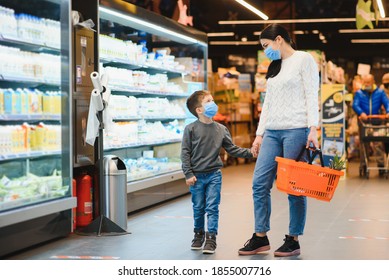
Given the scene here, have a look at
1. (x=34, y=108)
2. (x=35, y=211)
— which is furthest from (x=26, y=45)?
(x=35, y=211)

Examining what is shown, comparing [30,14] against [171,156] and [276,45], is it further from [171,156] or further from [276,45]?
[171,156]

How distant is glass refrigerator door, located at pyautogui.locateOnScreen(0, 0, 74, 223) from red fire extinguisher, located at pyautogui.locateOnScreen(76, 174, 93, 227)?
0.48m

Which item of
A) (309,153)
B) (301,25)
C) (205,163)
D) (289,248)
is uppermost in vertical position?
(301,25)

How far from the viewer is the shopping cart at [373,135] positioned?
14.0 metres

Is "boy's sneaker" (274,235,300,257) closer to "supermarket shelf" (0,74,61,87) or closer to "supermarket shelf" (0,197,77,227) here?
"supermarket shelf" (0,197,77,227)

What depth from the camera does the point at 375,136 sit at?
14.0 metres

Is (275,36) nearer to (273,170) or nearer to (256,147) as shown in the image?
(256,147)

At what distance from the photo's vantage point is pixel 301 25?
30312mm

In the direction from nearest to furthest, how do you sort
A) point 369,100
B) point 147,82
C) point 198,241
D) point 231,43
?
point 198,241, point 147,82, point 369,100, point 231,43

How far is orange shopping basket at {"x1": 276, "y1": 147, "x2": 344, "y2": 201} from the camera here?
5.74 meters

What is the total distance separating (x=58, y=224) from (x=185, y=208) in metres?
2.82

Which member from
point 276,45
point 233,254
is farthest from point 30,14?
point 233,254

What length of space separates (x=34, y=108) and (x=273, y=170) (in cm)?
225

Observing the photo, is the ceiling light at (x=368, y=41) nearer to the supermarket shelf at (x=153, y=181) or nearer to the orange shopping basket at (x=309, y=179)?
the supermarket shelf at (x=153, y=181)
